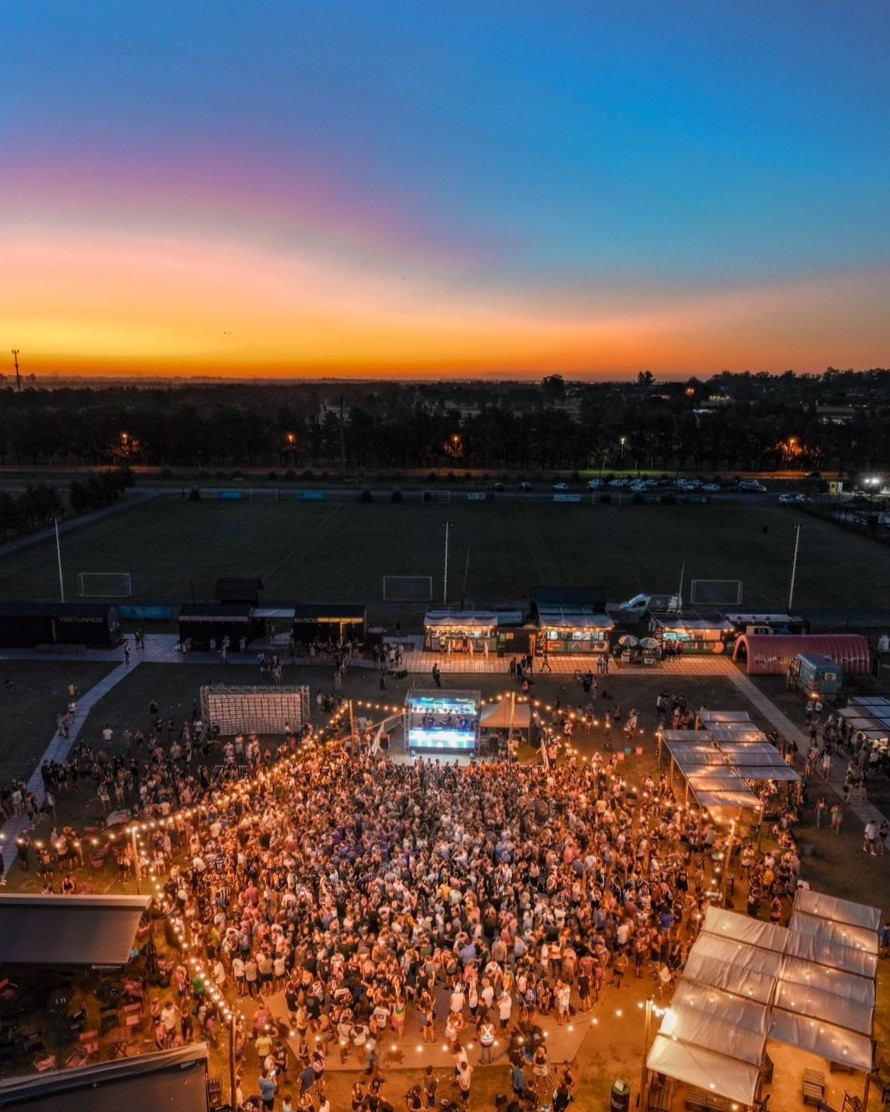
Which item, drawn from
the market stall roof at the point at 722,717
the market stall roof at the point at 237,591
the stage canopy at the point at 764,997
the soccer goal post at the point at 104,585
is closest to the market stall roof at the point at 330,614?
the market stall roof at the point at 237,591

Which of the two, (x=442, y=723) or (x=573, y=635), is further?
(x=573, y=635)

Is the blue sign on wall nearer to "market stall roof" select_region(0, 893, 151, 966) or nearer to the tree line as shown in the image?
"market stall roof" select_region(0, 893, 151, 966)

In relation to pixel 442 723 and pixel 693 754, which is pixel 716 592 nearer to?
pixel 693 754

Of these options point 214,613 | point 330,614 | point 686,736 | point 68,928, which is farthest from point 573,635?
point 68,928

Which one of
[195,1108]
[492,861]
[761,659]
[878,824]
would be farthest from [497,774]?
[761,659]

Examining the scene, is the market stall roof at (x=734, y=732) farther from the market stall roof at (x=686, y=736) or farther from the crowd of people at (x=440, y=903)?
the crowd of people at (x=440, y=903)

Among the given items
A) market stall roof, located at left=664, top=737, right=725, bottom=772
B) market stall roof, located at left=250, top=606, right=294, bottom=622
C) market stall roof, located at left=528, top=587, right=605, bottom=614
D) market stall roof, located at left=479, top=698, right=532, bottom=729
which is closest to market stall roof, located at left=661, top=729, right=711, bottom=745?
market stall roof, located at left=664, top=737, right=725, bottom=772

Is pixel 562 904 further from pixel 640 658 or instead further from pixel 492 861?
pixel 640 658
